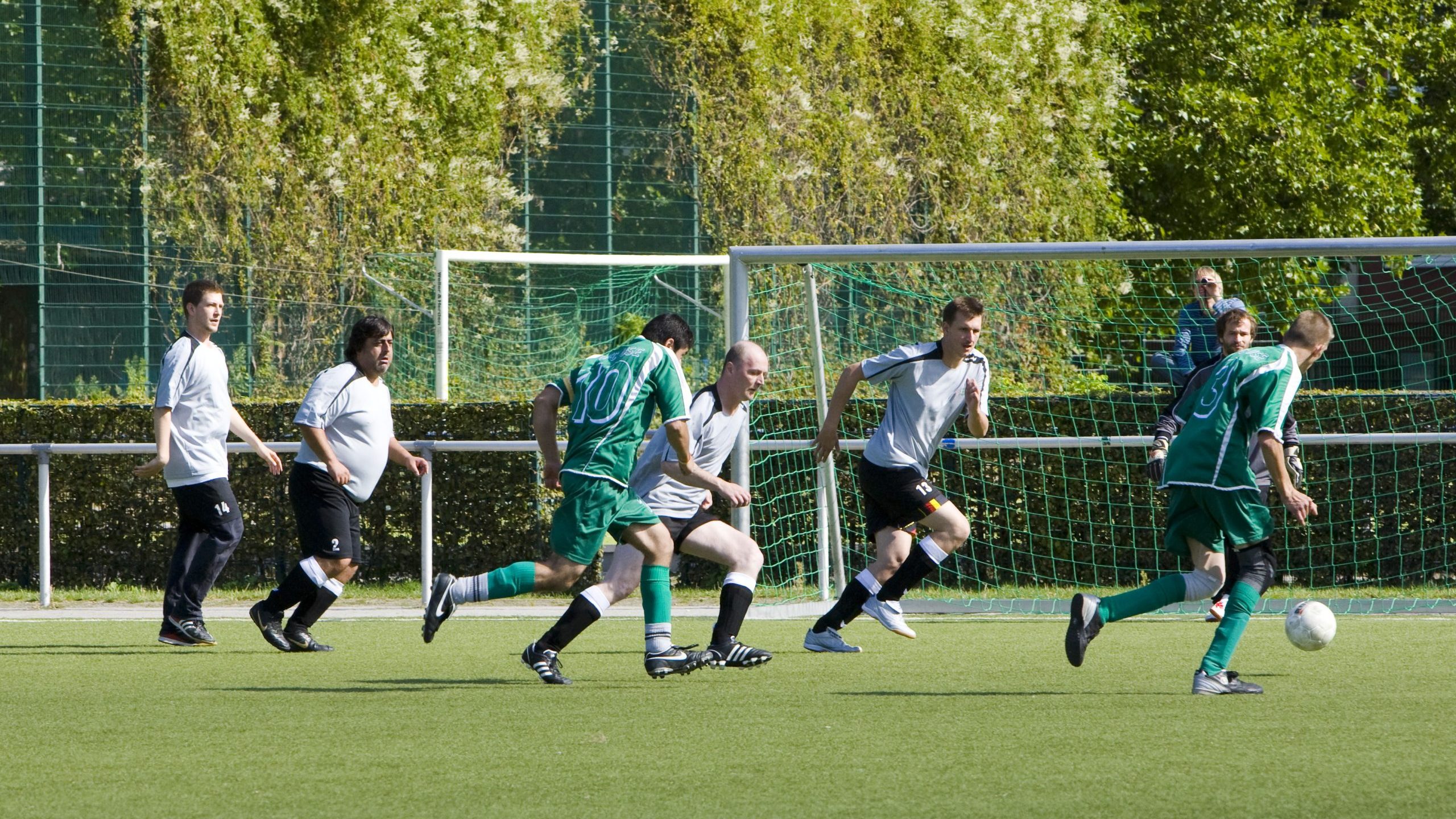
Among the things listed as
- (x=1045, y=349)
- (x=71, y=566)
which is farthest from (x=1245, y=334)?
(x=71, y=566)

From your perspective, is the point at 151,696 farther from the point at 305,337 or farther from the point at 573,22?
the point at 573,22

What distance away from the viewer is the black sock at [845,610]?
9.04 meters

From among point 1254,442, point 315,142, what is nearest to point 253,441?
point 1254,442

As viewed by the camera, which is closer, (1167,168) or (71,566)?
(71,566)

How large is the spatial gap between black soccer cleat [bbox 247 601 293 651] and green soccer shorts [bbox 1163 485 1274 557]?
4.29m

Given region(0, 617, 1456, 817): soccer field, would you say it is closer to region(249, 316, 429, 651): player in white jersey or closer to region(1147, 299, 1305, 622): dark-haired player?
region(249, 316, 429, 651): player in white jersey

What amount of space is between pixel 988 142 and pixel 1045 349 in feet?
21.0

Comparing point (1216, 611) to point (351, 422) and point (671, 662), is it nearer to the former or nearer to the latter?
point (671, 662)

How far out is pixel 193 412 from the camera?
922cm

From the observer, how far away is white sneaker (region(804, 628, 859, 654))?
29.5 feet

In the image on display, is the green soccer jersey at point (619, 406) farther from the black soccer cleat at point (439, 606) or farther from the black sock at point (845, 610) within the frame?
the black sock at point (845, 610)

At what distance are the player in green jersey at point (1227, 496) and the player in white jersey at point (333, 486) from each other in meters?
3.63

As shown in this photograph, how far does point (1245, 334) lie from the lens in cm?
921

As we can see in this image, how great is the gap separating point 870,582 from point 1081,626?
1.95m
